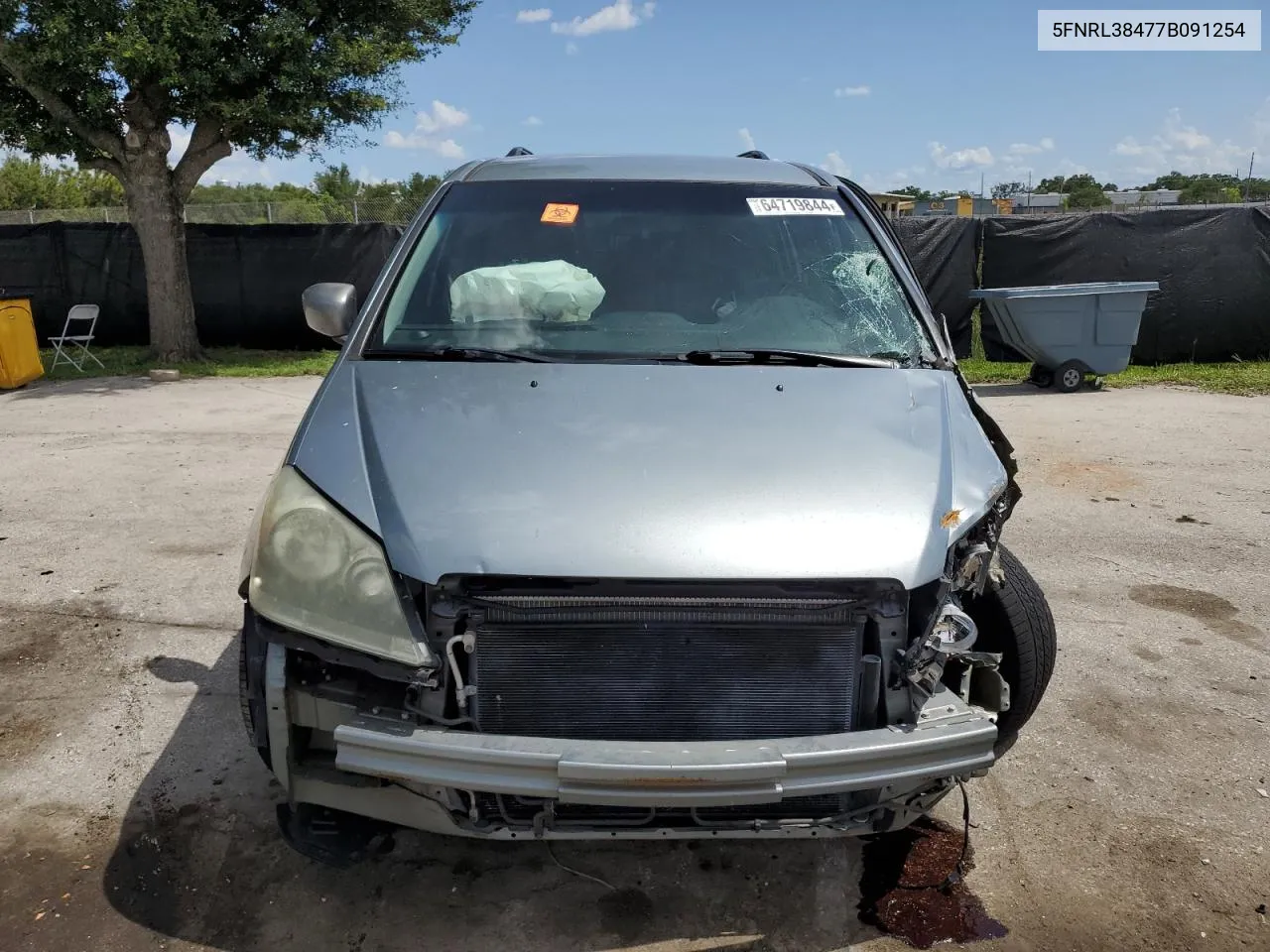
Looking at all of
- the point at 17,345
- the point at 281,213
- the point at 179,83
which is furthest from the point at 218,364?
the point at 281,213

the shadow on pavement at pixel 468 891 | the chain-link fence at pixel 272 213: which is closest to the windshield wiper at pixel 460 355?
the shadow on pavement at pixel 468 891

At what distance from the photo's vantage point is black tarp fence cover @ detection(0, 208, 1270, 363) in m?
11.4

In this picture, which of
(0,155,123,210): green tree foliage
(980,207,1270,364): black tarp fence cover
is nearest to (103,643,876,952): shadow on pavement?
(980,207,1270,364): black tarp fence cover

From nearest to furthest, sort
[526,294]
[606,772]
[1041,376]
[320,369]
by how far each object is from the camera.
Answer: [606,772] < [526,294] < [1041,376] < [320,369]

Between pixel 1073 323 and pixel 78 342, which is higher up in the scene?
pixel 78 342

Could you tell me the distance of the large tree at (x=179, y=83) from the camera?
33.7 feet

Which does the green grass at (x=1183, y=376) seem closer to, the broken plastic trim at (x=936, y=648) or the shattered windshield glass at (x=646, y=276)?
the shattered windshield glass at (x=646, y=276)

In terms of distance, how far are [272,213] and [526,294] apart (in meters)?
18.5

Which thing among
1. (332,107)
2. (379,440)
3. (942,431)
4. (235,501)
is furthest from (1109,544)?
(332,107)

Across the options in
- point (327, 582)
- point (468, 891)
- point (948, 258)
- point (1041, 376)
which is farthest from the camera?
point (948, 258)

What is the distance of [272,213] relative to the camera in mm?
19406

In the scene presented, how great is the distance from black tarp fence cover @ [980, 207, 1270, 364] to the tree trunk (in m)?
10.8

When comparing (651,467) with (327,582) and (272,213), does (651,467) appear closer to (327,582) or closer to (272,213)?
(327,582)

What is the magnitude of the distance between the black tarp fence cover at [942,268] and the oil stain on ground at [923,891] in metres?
9.22
